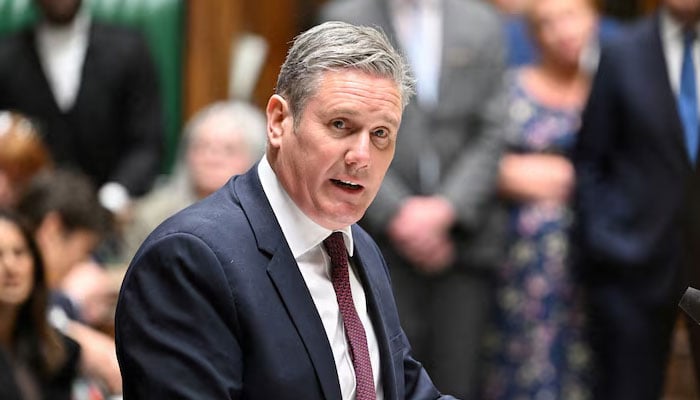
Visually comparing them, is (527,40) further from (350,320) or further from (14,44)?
(350,320)

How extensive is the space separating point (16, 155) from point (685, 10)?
2.26 meters

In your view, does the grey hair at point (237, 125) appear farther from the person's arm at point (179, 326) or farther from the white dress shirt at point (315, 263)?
the person's arm at point (179, 326)

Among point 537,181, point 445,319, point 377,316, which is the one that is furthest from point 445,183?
point 377,316

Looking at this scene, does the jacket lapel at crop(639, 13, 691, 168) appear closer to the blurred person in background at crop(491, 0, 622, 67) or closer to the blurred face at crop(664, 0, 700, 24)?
the blurred face at crop(664, 0, 700, 24)

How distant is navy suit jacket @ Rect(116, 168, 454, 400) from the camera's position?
236cm

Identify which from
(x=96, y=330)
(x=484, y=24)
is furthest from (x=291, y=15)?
(x=96, y=330)

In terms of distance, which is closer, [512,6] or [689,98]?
[689,98]

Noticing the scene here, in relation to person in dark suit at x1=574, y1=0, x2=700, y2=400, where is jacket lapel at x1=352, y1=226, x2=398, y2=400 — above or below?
above

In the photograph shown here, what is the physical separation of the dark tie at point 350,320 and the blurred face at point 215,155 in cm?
240

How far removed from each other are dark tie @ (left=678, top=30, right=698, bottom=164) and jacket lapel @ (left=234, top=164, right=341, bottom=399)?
2.57 m

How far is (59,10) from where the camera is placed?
5402 millimetres

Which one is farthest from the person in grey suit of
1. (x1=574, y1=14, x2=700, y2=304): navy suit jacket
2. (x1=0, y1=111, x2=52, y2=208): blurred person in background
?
(x1=0, y1=111, x2=52, y2=208): blurred person in background

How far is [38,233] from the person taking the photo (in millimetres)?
4500

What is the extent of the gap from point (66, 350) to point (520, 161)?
2.03m
